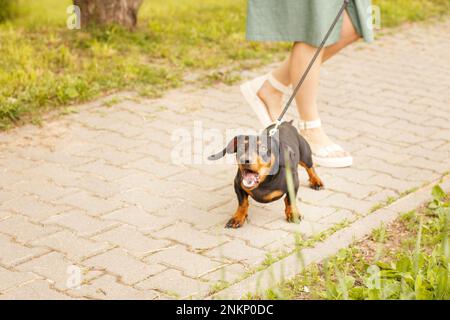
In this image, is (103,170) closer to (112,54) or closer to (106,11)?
(112,54)

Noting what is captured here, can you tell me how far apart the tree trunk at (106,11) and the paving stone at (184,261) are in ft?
13.9

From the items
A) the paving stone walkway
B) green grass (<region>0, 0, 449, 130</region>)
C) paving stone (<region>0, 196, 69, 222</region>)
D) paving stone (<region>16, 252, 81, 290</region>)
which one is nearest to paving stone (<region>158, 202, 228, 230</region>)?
the paving stone walkway

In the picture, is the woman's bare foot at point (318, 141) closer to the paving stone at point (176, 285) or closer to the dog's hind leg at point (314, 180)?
the dog's hind leg at point (314, 180)

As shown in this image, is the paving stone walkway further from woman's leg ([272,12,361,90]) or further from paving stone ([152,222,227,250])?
woman's leg ([272,12,361,90])

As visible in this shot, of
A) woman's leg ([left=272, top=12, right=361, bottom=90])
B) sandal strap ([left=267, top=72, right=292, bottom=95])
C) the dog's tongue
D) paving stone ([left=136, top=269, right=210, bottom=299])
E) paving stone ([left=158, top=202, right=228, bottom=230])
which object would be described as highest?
woman's leg ([left=272, top=12, right=361, bottom=90])

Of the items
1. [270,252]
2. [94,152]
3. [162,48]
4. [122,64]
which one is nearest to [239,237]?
[270,252]

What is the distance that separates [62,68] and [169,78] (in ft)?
3.06

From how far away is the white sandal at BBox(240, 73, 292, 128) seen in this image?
18.6 ft

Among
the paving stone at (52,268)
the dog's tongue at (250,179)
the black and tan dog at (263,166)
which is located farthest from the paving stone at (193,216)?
the paving stone at (52,268)

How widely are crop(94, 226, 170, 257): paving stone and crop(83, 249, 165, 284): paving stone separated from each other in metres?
0.07

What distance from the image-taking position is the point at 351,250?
4160 mm

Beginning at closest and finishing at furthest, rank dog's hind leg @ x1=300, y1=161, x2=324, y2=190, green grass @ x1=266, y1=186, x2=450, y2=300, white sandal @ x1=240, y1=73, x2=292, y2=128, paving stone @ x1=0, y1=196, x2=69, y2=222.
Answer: green grass @ x1=266, y1=186, x2=450, y2=300
paving stone @ x1=0, y1=196, x2=69, y2=222
dog's hind leg @ x1=300, y1=161, x2=324, y2=190
white sandal @ x1=240, y1=73, x2=292, y2=128

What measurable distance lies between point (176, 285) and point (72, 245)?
2.34 ft
